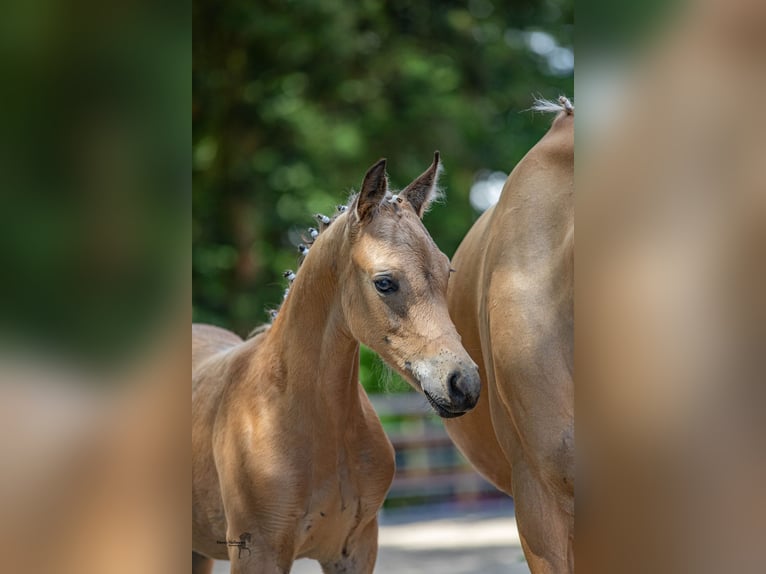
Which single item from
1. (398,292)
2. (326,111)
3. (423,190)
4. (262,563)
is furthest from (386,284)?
(326,111)

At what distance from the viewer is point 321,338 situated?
224cm

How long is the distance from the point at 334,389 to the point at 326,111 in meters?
4.63

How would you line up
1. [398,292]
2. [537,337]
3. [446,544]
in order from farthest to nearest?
[446,544] → [398,292] → [537,337]

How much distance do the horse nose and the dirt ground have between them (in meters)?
3.18

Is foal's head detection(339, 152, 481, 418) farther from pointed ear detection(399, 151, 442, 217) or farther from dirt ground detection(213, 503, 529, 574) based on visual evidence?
dirt ground detection(213, 503, 529, 574)

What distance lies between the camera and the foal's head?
197 cm

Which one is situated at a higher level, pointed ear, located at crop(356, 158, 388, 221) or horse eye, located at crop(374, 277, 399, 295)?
pointed ear, located at crop(356, 158, 388, 221)

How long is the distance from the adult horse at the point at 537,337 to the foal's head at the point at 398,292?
12 centimetres

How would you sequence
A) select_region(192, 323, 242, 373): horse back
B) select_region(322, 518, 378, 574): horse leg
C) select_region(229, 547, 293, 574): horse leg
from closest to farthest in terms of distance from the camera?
select_region(229, 547, 293, 574): horse leg → select_region(322, 518, 378, 574): horse leg → select_region(192, 323, 242, 373): horse back

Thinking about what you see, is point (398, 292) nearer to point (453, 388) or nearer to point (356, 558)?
point (453, 388)

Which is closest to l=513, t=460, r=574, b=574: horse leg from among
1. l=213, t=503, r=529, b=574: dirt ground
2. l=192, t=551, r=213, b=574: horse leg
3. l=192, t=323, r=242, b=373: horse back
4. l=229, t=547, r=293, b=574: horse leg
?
l=229, t=547, r=293, b=574: horse leg
